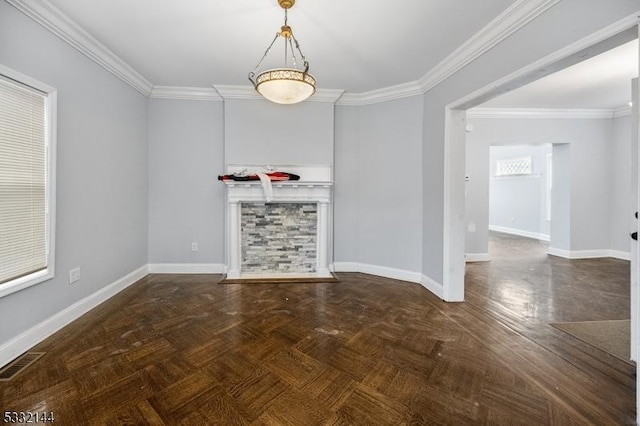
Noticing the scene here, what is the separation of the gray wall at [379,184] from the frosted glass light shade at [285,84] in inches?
69.7

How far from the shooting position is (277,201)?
3.83 metres

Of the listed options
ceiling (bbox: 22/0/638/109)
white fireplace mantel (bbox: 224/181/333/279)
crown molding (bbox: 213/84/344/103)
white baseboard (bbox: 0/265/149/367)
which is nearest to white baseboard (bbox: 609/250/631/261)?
ceiling (bbox: 22/0/638/109)

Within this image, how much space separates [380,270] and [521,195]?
6.31 meters

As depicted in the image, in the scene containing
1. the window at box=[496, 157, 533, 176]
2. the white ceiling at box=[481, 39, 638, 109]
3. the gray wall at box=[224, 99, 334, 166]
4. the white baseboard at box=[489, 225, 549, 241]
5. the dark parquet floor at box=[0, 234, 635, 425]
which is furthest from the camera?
the window at box=[496, 157, 533, 176]

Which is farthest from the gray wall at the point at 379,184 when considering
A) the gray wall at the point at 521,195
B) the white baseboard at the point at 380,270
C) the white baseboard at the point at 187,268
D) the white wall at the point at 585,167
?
the gray wall at the point at 521,195

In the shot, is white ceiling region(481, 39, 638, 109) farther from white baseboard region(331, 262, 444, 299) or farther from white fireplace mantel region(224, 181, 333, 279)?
white fireplace mantel region(224, 181, 333, 279)

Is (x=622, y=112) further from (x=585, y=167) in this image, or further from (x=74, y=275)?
(x=74, y=275)

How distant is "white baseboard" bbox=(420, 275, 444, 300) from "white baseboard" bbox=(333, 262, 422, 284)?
9 cm

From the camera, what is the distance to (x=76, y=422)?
137 cm

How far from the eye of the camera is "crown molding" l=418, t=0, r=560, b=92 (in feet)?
6.54

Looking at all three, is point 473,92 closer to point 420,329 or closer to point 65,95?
point 420,329

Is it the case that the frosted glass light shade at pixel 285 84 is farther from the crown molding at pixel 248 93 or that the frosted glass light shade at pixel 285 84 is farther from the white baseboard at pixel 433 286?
the white baseboard at pixel 433 286

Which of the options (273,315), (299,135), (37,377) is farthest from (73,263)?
(299,135)

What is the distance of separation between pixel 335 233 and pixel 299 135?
1.50m
